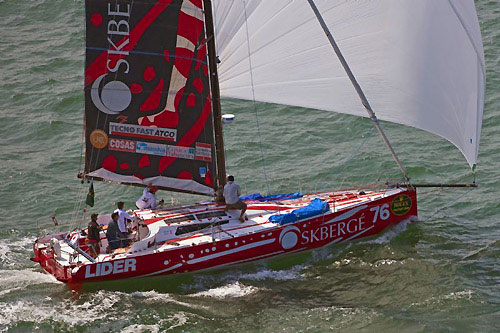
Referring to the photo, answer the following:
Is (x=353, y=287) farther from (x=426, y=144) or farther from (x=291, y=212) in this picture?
(x=426, y=144)

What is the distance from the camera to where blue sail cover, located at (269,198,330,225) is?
72.5ft

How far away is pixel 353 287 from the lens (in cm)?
2130

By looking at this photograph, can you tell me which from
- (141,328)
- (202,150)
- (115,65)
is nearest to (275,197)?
A: (202,150)

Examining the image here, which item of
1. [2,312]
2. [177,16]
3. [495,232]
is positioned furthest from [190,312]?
[495,232]

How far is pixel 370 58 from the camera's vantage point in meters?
22.0

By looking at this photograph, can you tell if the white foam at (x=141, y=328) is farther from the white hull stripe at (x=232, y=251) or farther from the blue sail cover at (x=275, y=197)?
the blue sail cover at (x=275, y=197)

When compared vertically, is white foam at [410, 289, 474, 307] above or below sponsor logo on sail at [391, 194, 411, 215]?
below

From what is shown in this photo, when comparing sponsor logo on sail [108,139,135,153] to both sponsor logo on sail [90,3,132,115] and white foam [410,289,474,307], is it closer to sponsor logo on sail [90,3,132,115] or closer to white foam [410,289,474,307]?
sponsor logo on sail [90,3,132,115]

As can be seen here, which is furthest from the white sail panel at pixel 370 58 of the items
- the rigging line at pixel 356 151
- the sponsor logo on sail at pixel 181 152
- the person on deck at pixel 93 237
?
the rigging line at pixel 356 151

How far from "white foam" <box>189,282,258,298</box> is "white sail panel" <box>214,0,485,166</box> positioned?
181 inches

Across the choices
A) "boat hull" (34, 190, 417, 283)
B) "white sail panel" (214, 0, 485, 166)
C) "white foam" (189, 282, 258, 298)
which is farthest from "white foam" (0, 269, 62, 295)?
"white sail panel" (214, 0, 485, 166)

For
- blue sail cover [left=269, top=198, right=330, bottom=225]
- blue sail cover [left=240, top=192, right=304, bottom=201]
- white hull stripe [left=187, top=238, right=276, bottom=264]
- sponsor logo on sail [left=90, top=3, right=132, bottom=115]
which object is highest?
sponsor logo on sail [left=90, top=3, right=132, bottom=115]

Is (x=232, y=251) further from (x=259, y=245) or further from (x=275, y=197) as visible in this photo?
(x=275, y=197)

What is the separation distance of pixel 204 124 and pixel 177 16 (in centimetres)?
274
